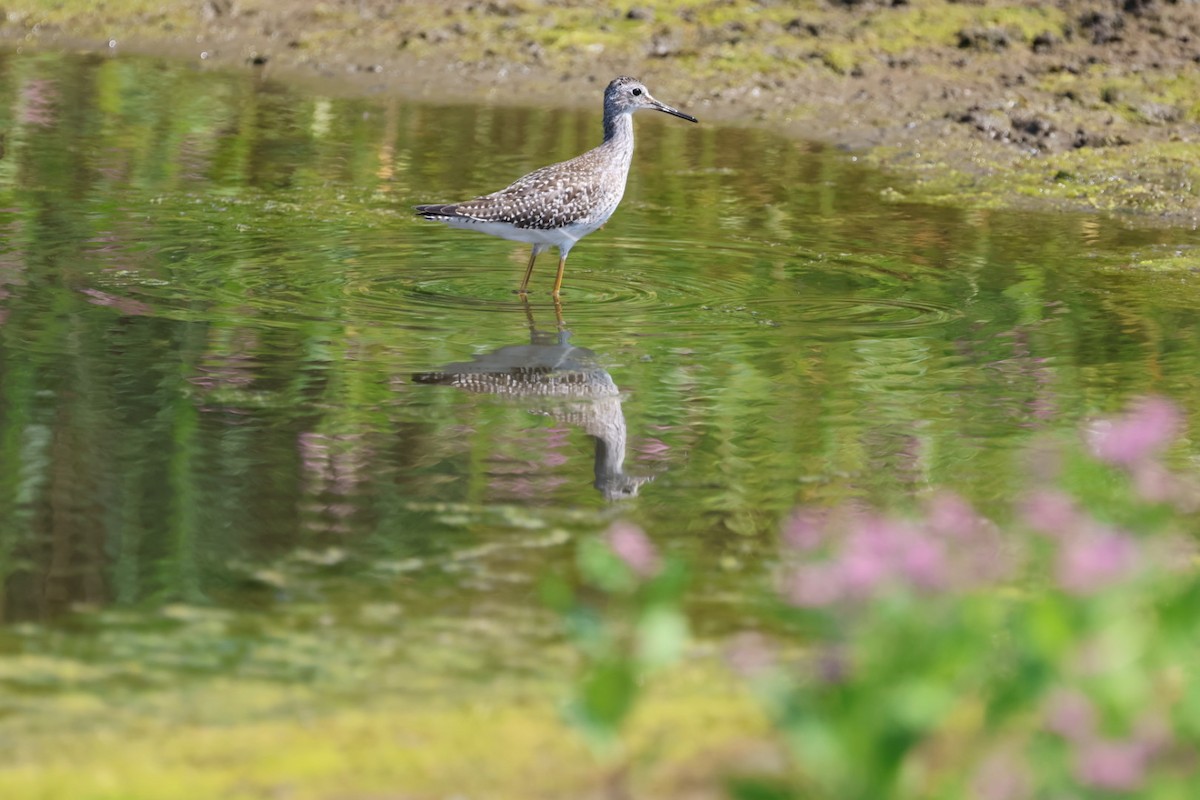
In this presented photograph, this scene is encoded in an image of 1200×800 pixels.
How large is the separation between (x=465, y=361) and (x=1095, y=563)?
5.84 metres

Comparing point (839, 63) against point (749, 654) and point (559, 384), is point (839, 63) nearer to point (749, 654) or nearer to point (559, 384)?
point (559, 384)

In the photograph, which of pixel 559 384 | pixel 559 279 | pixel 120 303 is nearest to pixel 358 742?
pixel 559 384

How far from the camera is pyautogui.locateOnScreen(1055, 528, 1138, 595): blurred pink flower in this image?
13.4ft

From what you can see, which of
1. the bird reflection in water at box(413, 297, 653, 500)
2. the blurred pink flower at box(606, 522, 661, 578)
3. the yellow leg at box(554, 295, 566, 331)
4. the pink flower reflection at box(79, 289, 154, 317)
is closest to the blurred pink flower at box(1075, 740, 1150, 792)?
the blurred pink flower at box(606, 522, 661, 578)

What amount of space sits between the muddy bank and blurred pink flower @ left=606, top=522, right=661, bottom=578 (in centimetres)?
847

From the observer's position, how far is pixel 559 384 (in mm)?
9242

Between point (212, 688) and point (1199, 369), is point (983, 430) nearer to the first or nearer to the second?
point (1199, 369)

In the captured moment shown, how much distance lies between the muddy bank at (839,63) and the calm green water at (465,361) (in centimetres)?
119

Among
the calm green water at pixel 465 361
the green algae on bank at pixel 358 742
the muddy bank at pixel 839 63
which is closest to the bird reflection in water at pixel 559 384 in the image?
the calm green water at pixel 465 361

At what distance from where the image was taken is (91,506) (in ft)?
23.8

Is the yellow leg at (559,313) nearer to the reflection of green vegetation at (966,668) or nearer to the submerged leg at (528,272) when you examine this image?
the submerged leg at (528,272)

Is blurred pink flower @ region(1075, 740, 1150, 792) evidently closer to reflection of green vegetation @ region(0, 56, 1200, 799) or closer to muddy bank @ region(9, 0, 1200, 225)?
reflection of green vegetation @ region(0, 56, 1200, 799)

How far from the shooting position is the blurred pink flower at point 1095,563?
4.10 m

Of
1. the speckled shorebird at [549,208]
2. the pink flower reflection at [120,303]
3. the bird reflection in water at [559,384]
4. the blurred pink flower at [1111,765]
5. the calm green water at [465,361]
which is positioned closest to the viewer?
the blurred pink flower at [1111,765]
